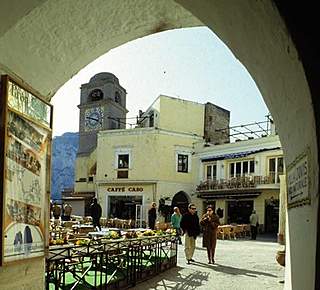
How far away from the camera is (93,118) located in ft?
154

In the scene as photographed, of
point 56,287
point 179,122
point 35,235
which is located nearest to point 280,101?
point 35,235

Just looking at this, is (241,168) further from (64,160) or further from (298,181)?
(64,160)

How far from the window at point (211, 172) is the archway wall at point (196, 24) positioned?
95.1 feet

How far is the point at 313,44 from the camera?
184cm

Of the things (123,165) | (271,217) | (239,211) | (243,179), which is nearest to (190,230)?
(243,179)

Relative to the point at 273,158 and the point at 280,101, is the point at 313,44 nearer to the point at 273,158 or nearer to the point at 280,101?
the point at 280,101

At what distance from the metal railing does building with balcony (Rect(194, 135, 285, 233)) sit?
18.7 meters

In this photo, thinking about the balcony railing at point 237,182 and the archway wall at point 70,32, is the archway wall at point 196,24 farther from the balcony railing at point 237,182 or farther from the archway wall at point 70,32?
the balcony railing at point 237,182

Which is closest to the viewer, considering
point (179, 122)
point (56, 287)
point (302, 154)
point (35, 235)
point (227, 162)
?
point (302, 154)

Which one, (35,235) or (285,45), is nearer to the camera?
(285,45)

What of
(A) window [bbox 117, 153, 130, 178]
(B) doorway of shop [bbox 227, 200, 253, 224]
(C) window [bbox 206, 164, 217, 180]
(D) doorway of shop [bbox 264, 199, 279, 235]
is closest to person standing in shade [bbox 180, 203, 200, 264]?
(D) doorway of shop [bbox 264, 199, 279, 235]

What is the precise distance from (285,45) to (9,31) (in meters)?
2.60

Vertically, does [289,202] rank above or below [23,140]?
below

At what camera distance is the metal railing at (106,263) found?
21.4 ft
